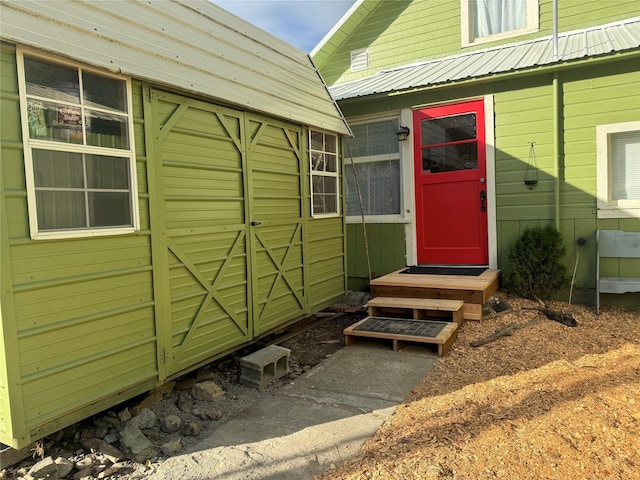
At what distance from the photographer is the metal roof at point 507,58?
5.19 meters

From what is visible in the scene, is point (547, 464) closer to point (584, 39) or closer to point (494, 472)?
point (494, 472)

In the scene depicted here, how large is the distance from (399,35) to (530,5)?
2.12 m

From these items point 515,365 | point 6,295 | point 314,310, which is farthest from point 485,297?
point 6,295

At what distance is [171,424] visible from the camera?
285 cm

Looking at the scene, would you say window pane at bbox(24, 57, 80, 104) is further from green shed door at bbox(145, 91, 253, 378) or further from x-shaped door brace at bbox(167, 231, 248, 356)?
x-shaped door brace at bbox(167, 231, 248, 356)

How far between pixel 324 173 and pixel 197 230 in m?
2.54

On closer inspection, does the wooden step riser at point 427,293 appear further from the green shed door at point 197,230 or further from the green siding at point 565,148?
the green shed door at point 197,230

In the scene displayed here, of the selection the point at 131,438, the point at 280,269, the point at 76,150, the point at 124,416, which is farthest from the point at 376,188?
the point at 131,438

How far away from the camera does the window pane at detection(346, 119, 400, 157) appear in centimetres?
646

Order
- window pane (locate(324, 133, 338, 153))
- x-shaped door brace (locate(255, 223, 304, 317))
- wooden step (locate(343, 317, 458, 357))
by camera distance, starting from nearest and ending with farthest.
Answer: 1. wooden step (locate(343, 317, 458, 357))
2. x-shaped door brace (locate(255, 223, 304, 317))
3. window pane (locate(324, 133, 338, 153))

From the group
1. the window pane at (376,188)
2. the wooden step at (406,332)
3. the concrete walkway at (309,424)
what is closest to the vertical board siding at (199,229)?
the concrete walkway at (309,424)

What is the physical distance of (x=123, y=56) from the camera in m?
2.89

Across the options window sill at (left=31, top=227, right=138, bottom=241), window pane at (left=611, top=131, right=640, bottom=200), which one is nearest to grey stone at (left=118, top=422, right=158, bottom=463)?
window sill at (left=31, top=227, right=138, bottom=241)

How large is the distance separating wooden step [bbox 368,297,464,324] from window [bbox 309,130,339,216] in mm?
1410
